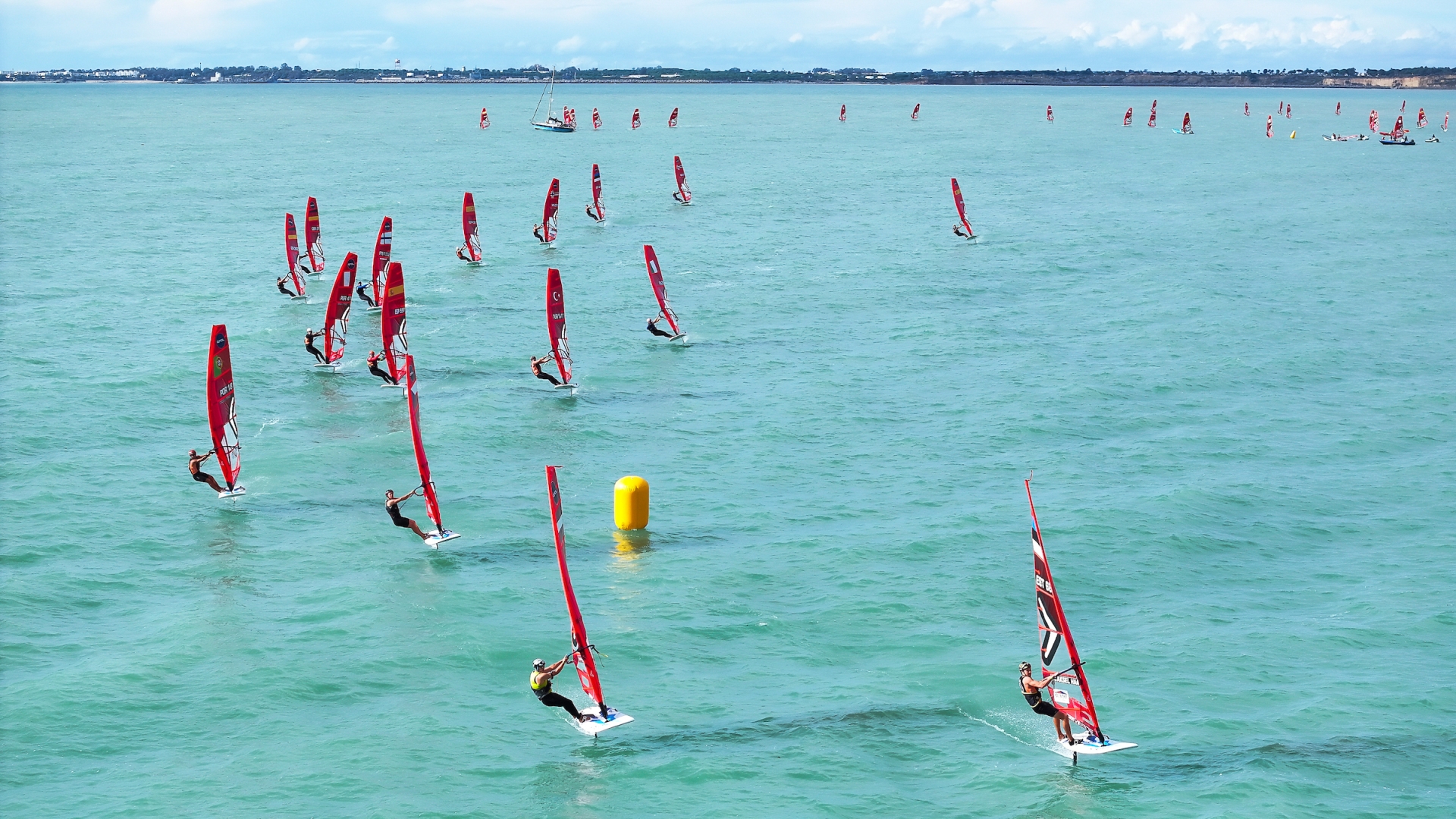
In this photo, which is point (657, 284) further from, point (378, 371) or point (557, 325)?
point (378, 371)

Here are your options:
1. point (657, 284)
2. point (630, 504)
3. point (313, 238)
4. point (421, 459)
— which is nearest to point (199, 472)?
point (421, 459)

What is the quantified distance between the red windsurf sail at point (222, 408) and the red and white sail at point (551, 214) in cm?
4153

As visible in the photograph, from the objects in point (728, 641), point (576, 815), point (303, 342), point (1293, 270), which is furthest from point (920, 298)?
point (576, 815)

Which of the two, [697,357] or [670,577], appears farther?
[697,357]

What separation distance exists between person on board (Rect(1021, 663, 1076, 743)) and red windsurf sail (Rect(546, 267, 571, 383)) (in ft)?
85.7

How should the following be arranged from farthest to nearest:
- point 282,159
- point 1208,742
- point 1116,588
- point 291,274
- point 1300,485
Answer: point 282,159 → point 291,274 → point 1300,485 → point 1116,588 → point 1208,742

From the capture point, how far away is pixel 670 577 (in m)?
31.0

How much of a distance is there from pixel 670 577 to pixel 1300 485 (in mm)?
18355

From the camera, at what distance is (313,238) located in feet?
220

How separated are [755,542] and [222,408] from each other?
14807 mm

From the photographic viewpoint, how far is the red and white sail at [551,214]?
3076 inches

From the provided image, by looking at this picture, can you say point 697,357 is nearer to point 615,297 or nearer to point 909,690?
point 615,297

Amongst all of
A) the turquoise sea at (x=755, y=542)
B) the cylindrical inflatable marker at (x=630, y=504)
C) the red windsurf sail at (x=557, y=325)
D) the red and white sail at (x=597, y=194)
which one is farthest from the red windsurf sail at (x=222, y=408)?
the red and white sail at (x=597, y=194)

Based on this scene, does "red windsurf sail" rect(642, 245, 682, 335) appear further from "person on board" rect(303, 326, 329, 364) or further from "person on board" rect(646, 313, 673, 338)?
"person on board" rect(303, 326, 329, 364)
